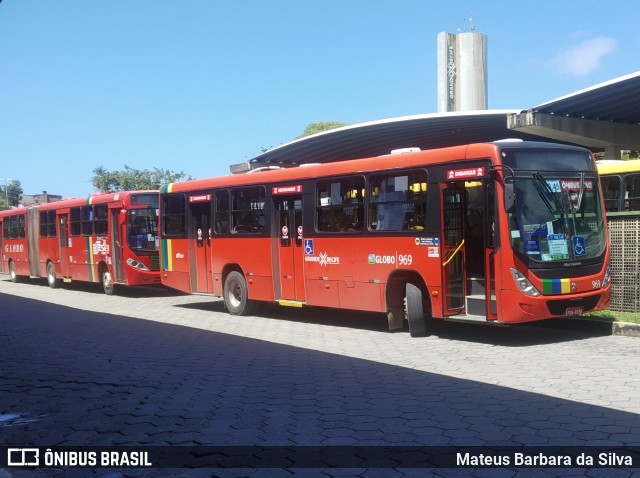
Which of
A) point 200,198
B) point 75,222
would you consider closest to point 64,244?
point 75,222

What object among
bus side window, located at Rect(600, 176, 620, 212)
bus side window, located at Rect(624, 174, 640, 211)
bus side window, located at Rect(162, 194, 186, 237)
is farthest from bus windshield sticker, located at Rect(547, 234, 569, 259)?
bus side window, located at Rect(162, 194, 186, 237)

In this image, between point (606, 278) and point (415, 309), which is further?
point (415, 309)

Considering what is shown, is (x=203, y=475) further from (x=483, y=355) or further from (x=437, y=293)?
(x=437, y=293)

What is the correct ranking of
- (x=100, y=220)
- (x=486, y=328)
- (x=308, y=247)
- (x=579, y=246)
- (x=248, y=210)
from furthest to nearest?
(x=100, y=220) → (x=248, y=210) → (x=308, y=247) → (x=486, y=328) → (x=579, y=246)

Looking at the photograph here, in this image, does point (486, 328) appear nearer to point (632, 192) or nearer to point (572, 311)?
point (572, 311)

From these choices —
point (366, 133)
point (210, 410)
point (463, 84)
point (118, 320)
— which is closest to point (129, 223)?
point (118, 320)

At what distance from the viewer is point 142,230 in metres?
20.0

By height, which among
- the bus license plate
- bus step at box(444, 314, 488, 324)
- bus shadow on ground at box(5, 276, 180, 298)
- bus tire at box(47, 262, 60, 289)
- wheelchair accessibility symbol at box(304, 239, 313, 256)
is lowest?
bus shadow on ground at box(5, 276, 180, 298)

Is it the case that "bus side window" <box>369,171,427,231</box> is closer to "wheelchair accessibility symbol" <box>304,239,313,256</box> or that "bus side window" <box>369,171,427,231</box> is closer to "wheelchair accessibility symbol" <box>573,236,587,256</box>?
"wheelchair accessibility symbol" <box>304,239,313,256</box>

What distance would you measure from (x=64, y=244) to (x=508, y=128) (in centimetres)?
1631

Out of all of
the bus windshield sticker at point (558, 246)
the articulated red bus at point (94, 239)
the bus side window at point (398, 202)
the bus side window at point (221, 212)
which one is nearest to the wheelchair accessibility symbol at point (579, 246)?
the bus windshield sticker at point (558, 246)

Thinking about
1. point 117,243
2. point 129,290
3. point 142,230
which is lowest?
point 129,290

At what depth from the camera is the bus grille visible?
9648mm

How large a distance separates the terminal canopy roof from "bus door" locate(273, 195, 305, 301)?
33.4 feet
